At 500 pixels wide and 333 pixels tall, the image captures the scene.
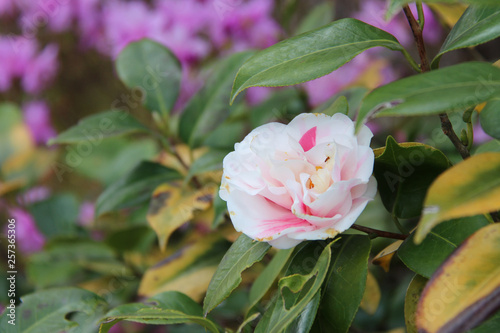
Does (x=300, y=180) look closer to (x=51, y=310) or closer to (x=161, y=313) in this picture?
(x=161, y=313)

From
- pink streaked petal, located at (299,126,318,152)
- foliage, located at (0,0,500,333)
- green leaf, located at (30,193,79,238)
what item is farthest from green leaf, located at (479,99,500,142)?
green leaf, located at (30,193,79,238)

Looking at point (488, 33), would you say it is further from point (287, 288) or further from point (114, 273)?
point (114, 273)

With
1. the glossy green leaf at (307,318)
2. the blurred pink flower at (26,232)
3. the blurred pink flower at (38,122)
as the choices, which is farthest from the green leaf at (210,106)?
the blurred pink flower at (38,122)

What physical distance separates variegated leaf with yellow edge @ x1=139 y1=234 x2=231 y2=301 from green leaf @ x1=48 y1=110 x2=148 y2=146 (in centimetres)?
17

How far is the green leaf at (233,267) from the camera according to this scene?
363 millimetres

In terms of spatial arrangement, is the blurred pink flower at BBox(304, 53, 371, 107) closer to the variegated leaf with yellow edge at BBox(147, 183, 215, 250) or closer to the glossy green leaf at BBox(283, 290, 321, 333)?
the variegated leaf with yellow edge at BBox(147, 183, 215, 250)

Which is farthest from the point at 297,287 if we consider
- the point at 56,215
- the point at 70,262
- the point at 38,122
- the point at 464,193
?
the point at 38,122

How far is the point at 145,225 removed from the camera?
808 millimetres

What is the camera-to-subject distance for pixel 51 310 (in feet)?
1.68

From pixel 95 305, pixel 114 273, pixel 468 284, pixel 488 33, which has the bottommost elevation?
pixel 114 273

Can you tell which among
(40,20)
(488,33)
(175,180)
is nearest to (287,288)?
(488,33)

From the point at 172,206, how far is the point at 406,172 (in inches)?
12.7

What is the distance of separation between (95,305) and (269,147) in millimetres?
292

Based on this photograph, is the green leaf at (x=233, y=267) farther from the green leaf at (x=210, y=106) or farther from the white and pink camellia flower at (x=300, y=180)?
the green leaf at (x=210, y=106)
